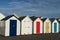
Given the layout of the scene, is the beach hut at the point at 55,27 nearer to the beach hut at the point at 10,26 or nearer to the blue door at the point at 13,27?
the beach hut at the point at 10,26

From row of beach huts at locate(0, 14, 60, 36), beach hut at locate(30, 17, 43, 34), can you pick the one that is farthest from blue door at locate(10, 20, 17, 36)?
beach hut at locate(30, 17, 43, 34)

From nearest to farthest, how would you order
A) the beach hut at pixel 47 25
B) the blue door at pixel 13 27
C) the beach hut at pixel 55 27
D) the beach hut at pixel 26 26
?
the blue door at pixel 13 27 → the beach hut at pixel 26 26 → the beach hut at pixel 47 25 → the beach hut at pixel 55 27

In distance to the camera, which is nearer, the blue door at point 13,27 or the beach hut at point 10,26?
the beach hut at point 10,26

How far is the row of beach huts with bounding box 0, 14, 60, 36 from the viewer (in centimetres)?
2906

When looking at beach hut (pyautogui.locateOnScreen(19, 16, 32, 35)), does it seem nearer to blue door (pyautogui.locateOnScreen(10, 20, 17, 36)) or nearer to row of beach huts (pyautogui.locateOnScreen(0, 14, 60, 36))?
row of beach huts (pyautogui.locateOnScreen(0, 14, 60, 36))

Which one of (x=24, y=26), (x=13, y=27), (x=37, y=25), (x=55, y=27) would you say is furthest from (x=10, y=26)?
(x=55, y=27)

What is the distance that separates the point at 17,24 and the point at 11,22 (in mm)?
1304

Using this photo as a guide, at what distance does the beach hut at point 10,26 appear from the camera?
94.2ft

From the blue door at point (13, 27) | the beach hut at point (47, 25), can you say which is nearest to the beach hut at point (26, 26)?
the blue door at point (13, 27)

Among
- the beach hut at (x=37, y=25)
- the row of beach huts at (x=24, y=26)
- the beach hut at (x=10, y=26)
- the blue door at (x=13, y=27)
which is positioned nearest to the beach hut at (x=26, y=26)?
the row of beach huts at (x=24, y=26)

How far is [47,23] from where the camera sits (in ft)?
124

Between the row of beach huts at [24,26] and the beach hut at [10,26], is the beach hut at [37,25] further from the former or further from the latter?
the beach hut at [10,26]

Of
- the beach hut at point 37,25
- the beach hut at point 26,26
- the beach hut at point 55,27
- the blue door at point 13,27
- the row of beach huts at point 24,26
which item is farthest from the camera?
the beach hut at point 55,27

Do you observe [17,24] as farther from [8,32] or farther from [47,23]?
[47,23]
